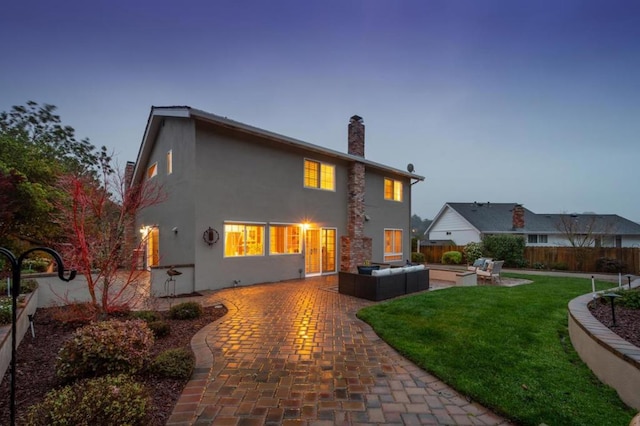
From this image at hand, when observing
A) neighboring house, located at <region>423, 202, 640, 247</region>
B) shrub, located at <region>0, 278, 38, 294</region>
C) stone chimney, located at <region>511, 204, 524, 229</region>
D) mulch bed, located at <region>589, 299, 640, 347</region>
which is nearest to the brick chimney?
mulch bed, located at <region>589, 299, 640, 347</region>

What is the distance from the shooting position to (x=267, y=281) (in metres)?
10.4

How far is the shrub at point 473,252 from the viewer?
17.2 meters

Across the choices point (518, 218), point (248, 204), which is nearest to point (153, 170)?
point (248, 204)

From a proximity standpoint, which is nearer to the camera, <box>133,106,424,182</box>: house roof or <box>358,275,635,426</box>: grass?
<box>358,275,635,426</box>: grass

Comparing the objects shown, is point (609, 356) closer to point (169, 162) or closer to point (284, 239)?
point (284, 239)

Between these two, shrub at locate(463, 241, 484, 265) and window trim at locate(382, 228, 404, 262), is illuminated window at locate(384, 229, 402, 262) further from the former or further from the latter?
shrub at locate(463, 241, 484, 265)

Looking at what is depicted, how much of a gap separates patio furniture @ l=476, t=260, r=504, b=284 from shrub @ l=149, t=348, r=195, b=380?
1127 centimetres

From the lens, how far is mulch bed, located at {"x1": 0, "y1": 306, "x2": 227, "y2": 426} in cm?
277

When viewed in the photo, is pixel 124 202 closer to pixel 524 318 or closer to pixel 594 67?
pixel 524 318

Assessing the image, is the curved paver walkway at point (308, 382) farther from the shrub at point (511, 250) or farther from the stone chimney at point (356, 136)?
the shrub at point (511, 250)

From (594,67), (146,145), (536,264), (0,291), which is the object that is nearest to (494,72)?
(594,67)

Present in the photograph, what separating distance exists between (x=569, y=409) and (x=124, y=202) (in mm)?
6458

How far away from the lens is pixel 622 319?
451cm

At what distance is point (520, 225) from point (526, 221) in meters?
1.63
